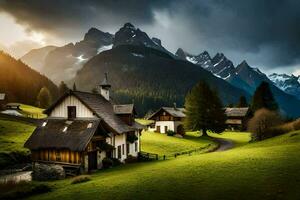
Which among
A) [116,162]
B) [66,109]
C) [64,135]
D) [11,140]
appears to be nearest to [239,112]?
[116,162]

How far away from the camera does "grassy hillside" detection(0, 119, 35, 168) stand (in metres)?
44.4

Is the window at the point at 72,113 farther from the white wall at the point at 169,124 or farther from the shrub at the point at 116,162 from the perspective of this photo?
the white wall at the point at 169,124

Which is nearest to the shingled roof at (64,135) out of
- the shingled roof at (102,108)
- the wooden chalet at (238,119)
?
the shingled roof at (102,108)

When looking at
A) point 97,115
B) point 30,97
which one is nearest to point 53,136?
point 97,115

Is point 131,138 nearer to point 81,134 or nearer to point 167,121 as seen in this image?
point 81,134

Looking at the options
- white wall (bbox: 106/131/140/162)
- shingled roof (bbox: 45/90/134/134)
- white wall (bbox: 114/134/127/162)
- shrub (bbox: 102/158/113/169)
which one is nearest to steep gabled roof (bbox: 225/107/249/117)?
white wall (bbox: 106/131/140/162)

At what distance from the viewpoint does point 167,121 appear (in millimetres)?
92625

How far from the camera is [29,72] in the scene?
7303 inches

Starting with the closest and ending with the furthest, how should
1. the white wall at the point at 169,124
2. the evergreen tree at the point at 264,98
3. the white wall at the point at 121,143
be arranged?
1. the white wall at the point at 121,143
2. the white wall at the point at 169,124
3. the evergreen tree at the point at 264,98

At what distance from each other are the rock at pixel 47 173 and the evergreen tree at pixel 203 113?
53.5 meters

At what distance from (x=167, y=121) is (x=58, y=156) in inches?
2149

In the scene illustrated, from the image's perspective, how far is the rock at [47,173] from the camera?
35562 millimetres

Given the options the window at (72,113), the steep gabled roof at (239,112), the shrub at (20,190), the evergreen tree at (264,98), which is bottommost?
the shrub at (20,190)

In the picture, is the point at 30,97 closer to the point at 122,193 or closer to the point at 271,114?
the point at 271,114
